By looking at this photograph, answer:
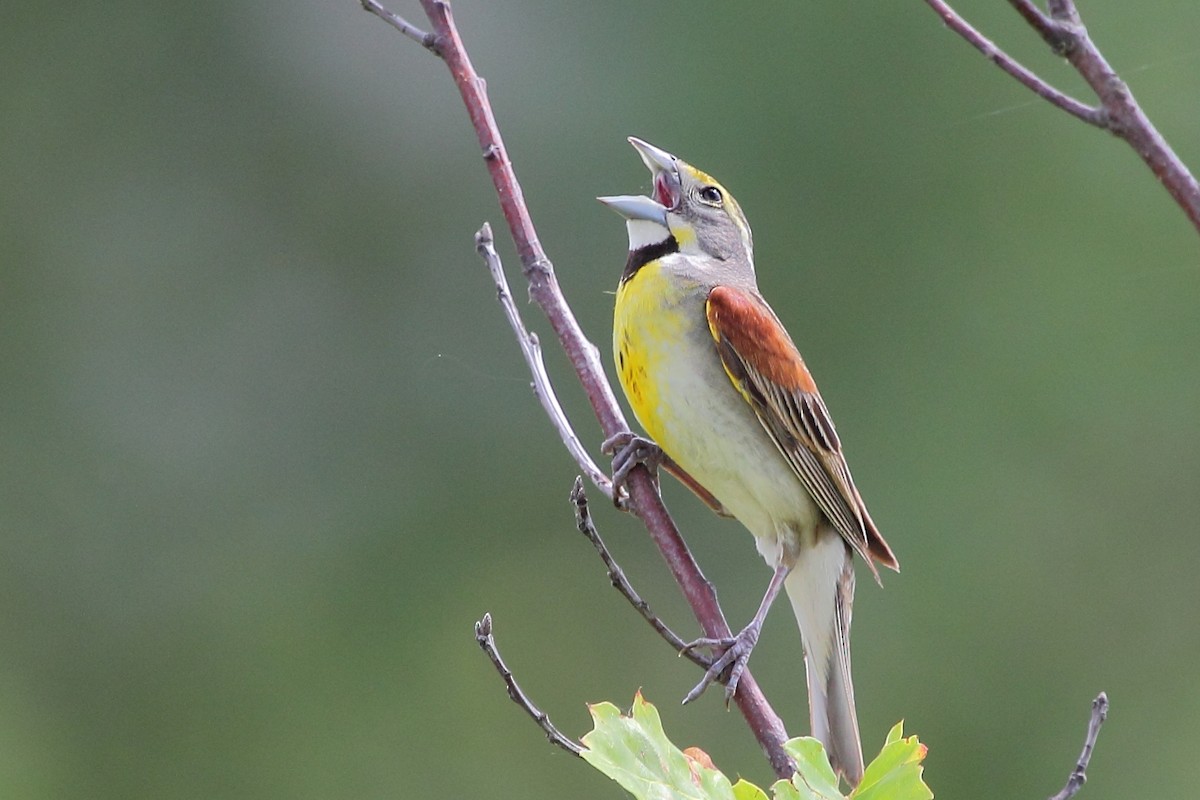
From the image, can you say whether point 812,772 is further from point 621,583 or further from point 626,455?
point 626,455

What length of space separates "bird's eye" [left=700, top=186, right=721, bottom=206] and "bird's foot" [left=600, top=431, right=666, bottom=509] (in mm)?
814

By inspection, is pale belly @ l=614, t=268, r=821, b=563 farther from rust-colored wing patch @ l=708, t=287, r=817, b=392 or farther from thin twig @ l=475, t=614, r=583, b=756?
thin twig @ l=475, t=614, r=583, b=756

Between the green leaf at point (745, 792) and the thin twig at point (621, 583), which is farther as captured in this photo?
the thin twig at point (621, 583)

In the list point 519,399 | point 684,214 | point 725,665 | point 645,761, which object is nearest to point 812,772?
point 645,761

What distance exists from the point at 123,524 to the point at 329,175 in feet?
7.85

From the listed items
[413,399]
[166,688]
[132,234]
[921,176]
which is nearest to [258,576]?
[166,688]

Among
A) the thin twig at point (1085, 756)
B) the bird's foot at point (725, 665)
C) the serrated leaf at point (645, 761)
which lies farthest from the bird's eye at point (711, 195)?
the serrated leaf at point (645, 761)

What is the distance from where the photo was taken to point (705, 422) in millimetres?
3395

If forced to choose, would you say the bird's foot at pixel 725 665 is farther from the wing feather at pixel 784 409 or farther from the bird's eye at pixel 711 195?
Answer: the bird's eye at pixel 711 195

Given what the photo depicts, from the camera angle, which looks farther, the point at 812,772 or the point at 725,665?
the point at 725,665

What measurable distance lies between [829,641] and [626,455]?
26.0 inches

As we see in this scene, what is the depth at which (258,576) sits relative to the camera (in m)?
9.17

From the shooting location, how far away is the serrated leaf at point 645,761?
186 centimetres

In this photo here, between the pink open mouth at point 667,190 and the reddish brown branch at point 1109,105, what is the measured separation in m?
2.37
